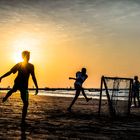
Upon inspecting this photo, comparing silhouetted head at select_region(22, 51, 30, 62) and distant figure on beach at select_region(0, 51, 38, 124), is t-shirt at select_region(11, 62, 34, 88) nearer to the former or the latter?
distant figure on beach at select_region(0, 51, 38, 124)

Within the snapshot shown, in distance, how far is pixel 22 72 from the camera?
1184cm

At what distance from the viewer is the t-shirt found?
38.7 ft

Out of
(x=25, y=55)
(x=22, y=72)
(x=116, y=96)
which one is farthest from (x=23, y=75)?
(x=116, y=96)

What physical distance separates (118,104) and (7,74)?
5.78 metres

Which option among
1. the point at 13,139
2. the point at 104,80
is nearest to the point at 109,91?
the point at 104,80

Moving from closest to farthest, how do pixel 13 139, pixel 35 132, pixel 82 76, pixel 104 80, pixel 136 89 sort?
pixel 13 139
pixel 35 132
pixel 104 80
pixel 82 76
pixel 136 89

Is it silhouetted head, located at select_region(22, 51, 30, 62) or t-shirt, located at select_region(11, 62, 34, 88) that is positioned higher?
silhouetted head, located at select_region(22, 51, 30, 62)

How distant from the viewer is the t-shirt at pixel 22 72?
11.8 meters

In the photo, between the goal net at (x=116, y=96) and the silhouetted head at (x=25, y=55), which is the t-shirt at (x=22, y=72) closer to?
the silhouetted head at (x=25, y=55)

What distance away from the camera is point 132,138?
908cm

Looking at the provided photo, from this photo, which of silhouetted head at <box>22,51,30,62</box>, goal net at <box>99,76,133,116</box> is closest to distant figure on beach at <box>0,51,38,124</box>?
silhouetted head at <box>22,51,30,62</box>

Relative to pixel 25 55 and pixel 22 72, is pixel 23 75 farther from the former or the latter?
pixel 25 55

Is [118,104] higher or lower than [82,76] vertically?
lower

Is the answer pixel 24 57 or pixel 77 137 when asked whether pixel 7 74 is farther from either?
pixel 77 137
